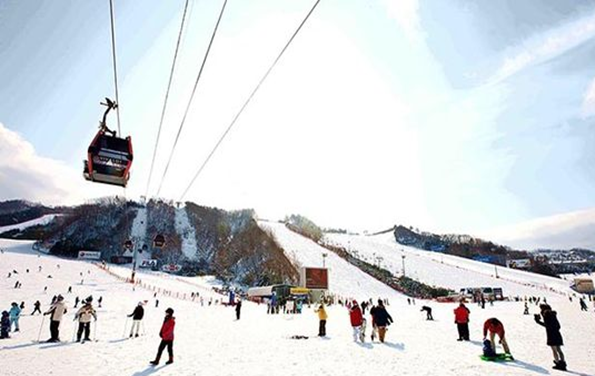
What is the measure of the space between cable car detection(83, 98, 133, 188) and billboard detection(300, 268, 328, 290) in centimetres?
4082

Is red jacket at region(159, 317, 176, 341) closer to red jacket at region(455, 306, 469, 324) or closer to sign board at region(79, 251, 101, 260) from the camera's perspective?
red jacket at region(455, 306, 469, 324)

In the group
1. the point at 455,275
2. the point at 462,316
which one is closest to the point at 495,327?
the point at 462,316

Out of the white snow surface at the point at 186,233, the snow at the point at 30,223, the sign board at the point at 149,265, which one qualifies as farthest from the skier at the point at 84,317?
the snow at the point at 30,223

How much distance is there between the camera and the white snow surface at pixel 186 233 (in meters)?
108

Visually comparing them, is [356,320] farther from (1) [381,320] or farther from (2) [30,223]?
(2) [30,223]

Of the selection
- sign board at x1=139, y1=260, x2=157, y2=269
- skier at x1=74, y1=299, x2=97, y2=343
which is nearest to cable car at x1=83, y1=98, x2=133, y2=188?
skier at x1=74, y1=299, x2=97, y2=343

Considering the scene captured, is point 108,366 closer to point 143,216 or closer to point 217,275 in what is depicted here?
point 217,275

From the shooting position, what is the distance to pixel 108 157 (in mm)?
12727

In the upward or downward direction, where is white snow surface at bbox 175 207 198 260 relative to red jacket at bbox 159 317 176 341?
upward

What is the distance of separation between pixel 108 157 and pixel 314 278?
42.7 m

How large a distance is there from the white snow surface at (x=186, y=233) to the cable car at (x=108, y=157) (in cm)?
9613

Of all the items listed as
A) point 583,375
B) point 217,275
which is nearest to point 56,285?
point 217,275

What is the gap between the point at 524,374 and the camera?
802cm

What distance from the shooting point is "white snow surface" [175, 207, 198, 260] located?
108 m
